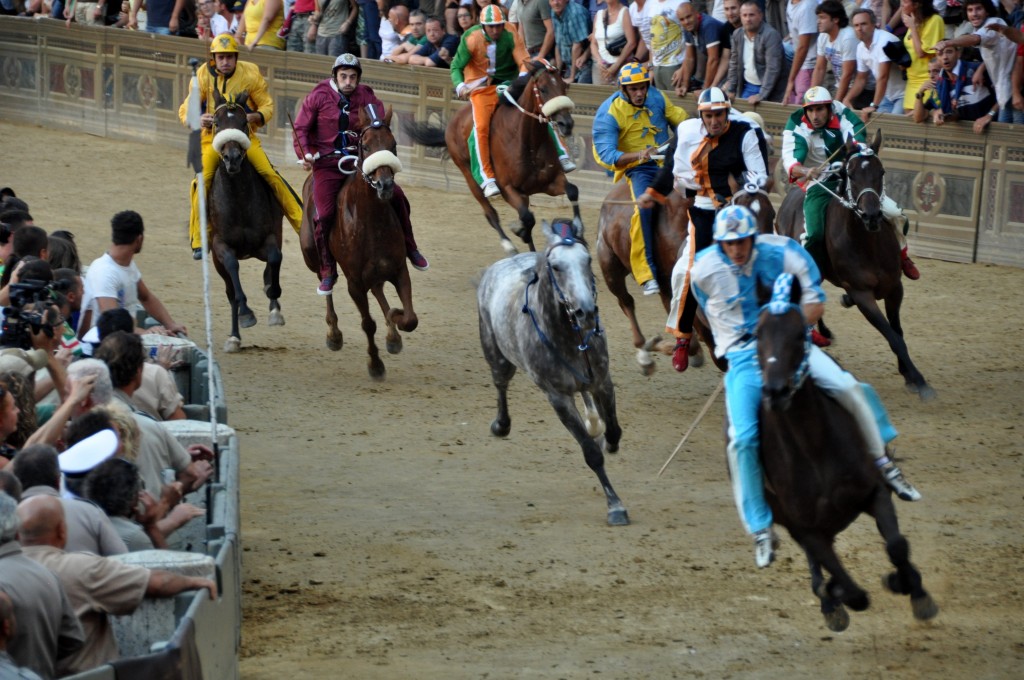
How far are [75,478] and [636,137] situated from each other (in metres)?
9.18

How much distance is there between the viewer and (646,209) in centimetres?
1384

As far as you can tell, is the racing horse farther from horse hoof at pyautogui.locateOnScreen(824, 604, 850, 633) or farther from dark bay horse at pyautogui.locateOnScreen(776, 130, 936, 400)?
horse hoof at pyautogui.locateOnScreen(824, 604, 850, 633)

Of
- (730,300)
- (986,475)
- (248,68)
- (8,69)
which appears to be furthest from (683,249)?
(8,69)

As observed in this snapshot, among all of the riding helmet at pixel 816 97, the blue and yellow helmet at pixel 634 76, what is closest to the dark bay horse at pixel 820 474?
the riding helmet at pixel 816 97

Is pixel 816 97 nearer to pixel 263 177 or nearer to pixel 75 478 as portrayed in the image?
pixel 263 177

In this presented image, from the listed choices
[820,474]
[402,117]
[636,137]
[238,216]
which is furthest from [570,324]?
[402,117]

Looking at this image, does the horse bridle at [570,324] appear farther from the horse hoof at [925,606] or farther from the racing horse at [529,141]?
the racing horse at [529,141]

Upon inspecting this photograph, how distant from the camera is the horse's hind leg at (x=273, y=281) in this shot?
15578 millimetres

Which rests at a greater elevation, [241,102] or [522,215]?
[241,102]

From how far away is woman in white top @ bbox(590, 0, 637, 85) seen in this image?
20.9 m

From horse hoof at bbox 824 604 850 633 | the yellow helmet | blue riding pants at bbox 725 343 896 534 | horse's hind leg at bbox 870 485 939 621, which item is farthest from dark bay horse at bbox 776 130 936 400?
the yellow helmet

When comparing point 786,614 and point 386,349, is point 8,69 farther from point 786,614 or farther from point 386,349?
point 786,614

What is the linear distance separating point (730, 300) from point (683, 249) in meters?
4.61

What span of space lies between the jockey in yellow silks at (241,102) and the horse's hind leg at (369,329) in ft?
5.41
